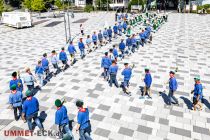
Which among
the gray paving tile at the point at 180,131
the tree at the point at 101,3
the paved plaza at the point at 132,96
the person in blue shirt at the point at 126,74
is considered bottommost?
the gray paving tile at the point at 180,131

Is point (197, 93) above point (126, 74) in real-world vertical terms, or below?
below

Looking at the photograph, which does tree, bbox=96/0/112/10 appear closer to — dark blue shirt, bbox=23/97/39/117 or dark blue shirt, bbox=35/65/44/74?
dark blue shirt, bbox=35/65/44/74

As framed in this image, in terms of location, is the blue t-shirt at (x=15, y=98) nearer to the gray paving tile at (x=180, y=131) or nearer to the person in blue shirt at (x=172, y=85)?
the gray paving tile at (x=180, y=131)

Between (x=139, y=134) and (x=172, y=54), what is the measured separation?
43.9 feet

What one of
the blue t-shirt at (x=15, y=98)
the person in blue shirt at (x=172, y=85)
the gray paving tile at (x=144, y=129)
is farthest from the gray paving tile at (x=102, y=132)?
the person in blue shirt at (x=172, y=85)

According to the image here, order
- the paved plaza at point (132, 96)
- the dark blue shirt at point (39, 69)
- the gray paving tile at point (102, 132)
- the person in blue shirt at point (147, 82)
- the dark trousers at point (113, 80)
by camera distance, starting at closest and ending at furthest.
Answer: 1. the gray paving tile at point (102, 132)
2. the paved plaza at point (132, 96)
3. the person in blue shirt at point (147, 82)
4. the dark trousers at point (113, 80)
5. the dark blue shirt at point (39, 69)

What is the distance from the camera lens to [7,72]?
17141 mm

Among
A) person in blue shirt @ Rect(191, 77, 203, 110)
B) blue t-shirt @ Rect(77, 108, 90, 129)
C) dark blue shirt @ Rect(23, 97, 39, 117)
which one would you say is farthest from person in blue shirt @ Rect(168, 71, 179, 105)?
dark blue shirt @ Rect(23, 97, 39, 117)

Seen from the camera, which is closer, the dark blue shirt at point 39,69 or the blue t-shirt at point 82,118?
the blue t-shirt at point 82,118

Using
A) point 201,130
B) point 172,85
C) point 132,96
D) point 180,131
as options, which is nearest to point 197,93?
point 172,85

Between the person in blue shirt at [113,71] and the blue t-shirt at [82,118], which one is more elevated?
the person in blue shirt at [113,71]

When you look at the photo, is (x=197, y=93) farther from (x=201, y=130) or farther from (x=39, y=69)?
(x=39, y=69)

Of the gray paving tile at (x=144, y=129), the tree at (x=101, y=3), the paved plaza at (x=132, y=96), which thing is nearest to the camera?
the gray paving tile at (x=144, y=129)

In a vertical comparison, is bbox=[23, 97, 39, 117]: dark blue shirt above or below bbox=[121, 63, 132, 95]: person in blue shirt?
below
